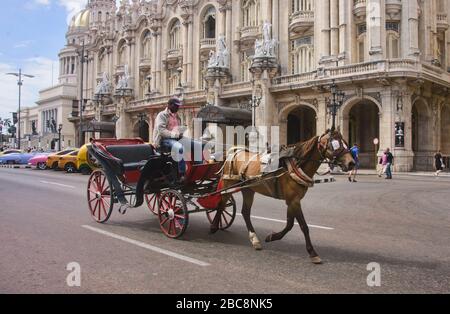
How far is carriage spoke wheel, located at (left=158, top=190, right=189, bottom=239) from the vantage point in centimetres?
698

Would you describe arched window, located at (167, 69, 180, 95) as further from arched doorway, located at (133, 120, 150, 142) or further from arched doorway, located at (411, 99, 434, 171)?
arched doorway, located at (411, 99, 434, 171)

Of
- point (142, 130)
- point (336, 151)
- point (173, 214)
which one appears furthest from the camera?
point (142, 130)

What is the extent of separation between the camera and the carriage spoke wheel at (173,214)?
22.9ft

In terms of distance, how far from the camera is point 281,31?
36.3 metres

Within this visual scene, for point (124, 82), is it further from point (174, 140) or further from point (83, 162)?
point (174, 140)

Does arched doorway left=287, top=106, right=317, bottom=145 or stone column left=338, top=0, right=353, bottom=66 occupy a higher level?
stone column left=338, top=0, right=353, bottom=66

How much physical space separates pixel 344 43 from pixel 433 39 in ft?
24.0

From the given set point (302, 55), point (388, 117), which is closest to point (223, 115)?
point (302, 55)

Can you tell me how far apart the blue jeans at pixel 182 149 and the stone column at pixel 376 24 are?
2476 centimetres

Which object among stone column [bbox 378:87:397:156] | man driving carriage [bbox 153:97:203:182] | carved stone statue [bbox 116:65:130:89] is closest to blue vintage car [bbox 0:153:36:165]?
carved stone statue [bbox 116:65:130:89]

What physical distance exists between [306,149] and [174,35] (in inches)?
1743

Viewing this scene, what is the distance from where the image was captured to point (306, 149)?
6.18 metres

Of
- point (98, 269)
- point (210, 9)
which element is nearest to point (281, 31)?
point (210, 9)

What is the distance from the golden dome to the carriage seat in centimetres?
9626
